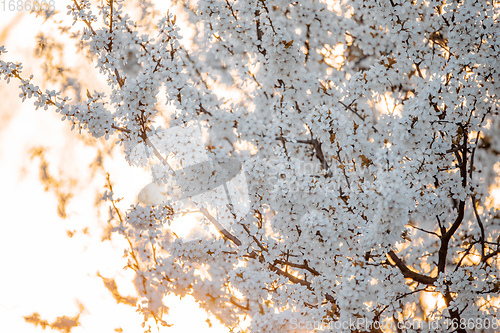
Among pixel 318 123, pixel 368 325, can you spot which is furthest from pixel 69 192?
pixel 368 325

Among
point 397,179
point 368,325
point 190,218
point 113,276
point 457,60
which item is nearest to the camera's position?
point 397,179

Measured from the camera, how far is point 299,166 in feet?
7.75

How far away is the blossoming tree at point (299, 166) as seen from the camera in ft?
7.67

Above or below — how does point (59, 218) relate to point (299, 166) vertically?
above

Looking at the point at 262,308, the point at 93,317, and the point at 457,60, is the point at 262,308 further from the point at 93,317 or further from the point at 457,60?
the point at 457,60

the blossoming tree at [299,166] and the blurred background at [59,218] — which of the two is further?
the blurred background at [59,218]

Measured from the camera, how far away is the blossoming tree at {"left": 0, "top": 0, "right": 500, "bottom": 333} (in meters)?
2.34

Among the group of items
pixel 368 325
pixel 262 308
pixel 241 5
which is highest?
pixel 241 5

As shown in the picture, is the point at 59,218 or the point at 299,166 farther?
A: the point at 59,218

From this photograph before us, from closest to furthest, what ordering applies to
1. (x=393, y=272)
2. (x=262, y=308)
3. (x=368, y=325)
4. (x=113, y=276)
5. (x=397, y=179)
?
(x=397, y=179)
(x=368, y=325)
(x=393, y=272)
(x=262, y=308)
(x=113, y=276)

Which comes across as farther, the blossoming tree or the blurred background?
the blurred background

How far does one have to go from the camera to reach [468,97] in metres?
2.51

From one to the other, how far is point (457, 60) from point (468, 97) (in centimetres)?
25

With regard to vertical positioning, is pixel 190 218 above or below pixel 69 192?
below
